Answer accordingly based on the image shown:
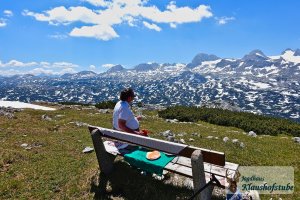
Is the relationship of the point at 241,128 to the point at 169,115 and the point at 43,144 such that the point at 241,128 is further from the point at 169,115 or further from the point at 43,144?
the point at 43,144

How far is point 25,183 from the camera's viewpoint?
11.9 m

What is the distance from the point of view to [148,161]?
→ 9.70 metres

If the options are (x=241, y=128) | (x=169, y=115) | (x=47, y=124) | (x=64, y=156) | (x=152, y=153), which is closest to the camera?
(x=152, y=153)

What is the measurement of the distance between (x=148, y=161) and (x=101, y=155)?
2.47 metres

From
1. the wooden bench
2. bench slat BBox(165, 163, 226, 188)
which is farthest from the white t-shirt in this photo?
bench slat BBox(165, 163, 226, 188)

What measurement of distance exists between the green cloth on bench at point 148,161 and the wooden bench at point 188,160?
0.54ft

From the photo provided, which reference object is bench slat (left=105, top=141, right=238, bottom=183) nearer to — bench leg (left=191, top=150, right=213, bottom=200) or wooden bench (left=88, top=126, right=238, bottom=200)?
wooden bench (left=88, top=126, right=238, bottom=200)

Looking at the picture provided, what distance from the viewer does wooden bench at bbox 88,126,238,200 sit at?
762 cm

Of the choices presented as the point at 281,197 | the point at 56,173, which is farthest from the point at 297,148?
the point at 56,173

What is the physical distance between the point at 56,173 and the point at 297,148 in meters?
16.2

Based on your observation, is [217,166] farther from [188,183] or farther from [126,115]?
[126,115]

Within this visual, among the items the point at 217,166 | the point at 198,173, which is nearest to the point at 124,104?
the point at 217,166

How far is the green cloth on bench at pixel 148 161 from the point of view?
9.47 metres

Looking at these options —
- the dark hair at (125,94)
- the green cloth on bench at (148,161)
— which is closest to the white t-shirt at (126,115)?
the dark hair at (125,94)
